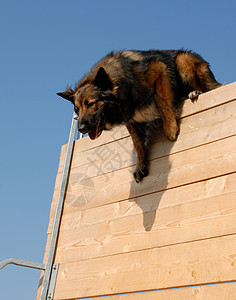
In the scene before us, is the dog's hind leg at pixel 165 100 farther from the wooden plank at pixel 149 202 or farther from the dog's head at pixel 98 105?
the wooden plank at pixel 149 202

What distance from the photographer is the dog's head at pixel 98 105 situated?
3.18 metres

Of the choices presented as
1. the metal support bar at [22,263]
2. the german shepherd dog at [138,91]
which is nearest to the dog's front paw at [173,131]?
the german shepherd dog at [138,91]

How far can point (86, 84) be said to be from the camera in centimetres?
346

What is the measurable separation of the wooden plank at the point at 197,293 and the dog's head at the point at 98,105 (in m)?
1.32

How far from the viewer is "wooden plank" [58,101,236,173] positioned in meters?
2.89

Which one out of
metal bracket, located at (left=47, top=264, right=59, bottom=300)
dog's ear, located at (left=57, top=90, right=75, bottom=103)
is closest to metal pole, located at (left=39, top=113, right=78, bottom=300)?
metal bracket, located at (left=47, top=264, right=59, bottom=300)

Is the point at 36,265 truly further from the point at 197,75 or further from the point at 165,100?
the point at 197,75

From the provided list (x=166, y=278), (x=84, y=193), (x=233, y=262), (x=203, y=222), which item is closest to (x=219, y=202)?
(x=203, y=222)

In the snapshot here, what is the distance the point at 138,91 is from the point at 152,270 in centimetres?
148

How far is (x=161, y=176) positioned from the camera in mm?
3125

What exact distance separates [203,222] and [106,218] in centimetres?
100

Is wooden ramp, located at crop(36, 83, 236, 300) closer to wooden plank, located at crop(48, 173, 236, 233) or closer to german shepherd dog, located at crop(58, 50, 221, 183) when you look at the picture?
wooden plank, located at crop(48, 173, 236, 233)

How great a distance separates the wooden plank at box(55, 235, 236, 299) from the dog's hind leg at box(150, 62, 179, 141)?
38.9 inches

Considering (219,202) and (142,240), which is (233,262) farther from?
(142,240)
